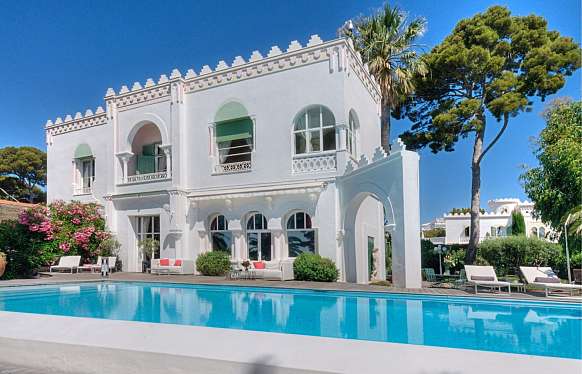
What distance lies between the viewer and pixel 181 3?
22.3 m

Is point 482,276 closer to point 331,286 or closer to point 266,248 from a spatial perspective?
point 331,286

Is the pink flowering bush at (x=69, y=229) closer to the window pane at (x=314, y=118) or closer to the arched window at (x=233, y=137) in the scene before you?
the arched window at (x=233, y=137)

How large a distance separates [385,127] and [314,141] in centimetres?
727

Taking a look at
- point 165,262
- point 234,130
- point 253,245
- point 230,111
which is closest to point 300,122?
point 234,130

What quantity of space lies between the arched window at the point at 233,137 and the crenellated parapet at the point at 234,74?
1.50 metres

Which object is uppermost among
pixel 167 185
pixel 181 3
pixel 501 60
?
pixel 181 3

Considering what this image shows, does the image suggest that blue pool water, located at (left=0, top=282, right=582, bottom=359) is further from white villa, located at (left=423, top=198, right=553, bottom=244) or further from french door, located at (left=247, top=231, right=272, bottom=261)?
white villa, located at (left=423, top=198, right=553, bottom=244)

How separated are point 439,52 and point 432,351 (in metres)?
22.6

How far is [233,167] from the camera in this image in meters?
19.7

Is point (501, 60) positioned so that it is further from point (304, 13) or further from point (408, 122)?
point (304, 13)

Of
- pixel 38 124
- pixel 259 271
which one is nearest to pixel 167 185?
pixel 259 271

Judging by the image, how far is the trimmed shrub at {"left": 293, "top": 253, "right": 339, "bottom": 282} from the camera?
16.0 m

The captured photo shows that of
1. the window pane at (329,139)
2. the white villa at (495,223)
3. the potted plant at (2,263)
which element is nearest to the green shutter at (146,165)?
the potted plant at (2,263)

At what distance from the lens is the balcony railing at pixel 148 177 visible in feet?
70.3
